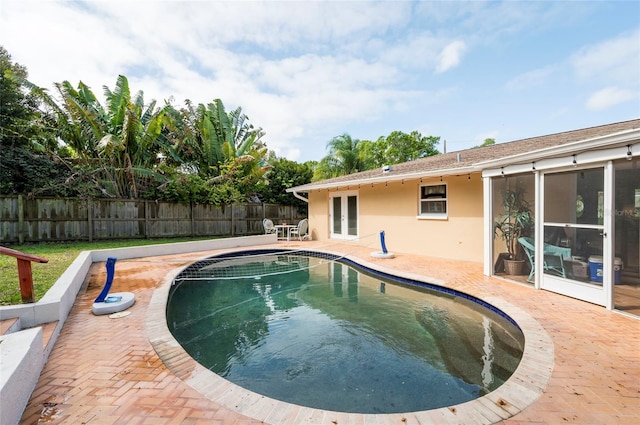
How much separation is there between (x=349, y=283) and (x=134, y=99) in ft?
47.7

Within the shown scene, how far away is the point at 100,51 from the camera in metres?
9.61

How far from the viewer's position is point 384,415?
2.41 metres

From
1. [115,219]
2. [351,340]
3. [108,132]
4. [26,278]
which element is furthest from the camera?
[108,132]

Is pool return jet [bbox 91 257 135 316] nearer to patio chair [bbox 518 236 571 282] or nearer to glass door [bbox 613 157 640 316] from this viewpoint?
patio chair [bbox 518 236 571 282]

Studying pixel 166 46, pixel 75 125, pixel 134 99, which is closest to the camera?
pixel 166 46

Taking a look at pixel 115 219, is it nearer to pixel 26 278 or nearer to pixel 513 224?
pixel 26 278

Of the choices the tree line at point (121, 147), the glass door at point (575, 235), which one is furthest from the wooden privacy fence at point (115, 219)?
the glass door at point (575, 235)

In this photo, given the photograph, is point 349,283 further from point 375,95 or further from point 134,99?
point 134,99

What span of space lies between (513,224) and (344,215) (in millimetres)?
7806

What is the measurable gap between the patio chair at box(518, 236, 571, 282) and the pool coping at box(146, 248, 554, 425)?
214 centimetres

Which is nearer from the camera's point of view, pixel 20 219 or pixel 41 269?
pixel 41 269

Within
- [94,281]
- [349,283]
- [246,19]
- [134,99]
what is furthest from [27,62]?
[349,283]

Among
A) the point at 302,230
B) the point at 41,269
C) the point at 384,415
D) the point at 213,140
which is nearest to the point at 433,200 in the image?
the point at 302,230

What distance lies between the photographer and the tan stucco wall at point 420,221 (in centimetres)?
869
